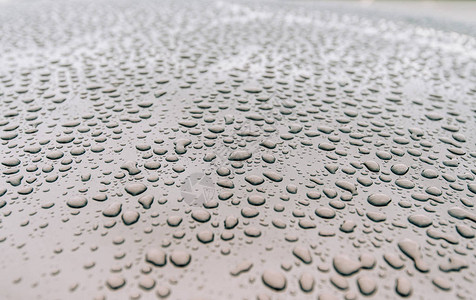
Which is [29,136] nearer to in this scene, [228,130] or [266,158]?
[228,130]

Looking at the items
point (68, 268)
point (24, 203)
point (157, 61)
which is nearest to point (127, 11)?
point (157, 61)

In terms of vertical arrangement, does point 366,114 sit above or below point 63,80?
below

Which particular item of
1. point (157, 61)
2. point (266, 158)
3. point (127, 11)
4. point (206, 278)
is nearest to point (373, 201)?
point (266, 158)

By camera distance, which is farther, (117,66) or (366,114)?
(117,66)

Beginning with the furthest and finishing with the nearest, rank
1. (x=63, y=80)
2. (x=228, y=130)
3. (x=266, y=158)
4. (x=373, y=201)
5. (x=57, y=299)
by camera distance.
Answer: (x=63, y=80) < (x=228, y=130) < (x=266, y=158) < (x=373, y=201) < (x=57, y=299)

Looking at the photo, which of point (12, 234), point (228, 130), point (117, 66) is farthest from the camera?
point (117, 66)

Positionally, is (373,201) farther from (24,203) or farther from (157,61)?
(157,61)
